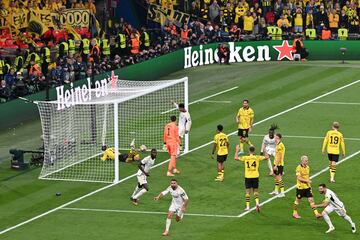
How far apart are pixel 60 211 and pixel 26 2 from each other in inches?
957

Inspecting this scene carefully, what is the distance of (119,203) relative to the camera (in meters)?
41.8

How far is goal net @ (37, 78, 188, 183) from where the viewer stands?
45.8 m

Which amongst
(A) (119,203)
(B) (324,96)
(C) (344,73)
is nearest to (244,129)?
(A) (119,203)

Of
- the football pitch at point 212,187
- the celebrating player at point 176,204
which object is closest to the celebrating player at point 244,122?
the football pitch at point 212,187

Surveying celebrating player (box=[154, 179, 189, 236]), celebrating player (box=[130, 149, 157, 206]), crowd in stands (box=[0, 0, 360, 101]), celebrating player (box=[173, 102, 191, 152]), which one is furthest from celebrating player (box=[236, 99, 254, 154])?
celebrating player (box=[154, 179, 189, 236])

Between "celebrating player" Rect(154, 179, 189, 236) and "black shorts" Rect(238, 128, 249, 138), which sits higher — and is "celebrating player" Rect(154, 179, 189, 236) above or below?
below

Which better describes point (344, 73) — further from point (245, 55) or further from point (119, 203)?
point (119, 203)

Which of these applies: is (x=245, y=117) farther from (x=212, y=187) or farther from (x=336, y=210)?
(x=336, y=210)

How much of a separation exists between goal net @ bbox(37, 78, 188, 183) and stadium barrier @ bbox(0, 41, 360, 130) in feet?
11.2

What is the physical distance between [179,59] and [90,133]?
59.3 ft

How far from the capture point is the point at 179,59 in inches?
2581

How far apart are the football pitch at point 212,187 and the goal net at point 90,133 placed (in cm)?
85

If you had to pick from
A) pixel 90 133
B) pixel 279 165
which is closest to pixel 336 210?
pixel 279 165

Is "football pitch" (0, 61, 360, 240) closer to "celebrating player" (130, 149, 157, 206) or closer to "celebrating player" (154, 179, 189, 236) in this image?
"celebrating player" (130, 149, 157, 206)
